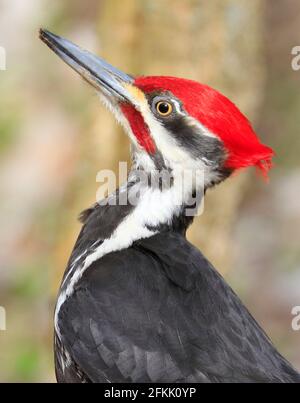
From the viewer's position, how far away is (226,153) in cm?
421

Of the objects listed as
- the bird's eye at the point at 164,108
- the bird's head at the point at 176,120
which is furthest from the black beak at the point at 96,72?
the bird's eye at the point at 164,108

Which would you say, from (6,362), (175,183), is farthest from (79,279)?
(6,362)

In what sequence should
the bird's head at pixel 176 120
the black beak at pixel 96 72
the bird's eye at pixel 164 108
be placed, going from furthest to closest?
the black beak at pixel 96 72
the bird's eye at pixel 164 108
the bird's head at pixel 176 120

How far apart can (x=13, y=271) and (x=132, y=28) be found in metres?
2.07

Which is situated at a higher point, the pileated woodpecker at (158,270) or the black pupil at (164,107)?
the black pupil at (164,107)

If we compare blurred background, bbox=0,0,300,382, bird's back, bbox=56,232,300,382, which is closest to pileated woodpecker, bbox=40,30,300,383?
bird's back, bbox=56,232,300,382

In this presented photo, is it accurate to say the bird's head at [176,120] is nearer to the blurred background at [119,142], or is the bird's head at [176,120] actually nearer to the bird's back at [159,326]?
the bird's back at [159,326]

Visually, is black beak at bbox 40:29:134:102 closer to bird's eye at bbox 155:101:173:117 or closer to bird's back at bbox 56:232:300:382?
bird's eye at bbox 155:101:173:117

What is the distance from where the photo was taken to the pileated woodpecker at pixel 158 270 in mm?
3855

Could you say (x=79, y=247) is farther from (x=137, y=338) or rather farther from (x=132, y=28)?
(x=132, y=28)

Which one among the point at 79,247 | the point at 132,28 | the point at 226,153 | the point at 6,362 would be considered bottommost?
the point at 6,362

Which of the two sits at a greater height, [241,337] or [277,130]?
[277,130]

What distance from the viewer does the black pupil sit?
13.8ft

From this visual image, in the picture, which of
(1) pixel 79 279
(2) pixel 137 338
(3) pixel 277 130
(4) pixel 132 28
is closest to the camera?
(2) pixel 137 338
